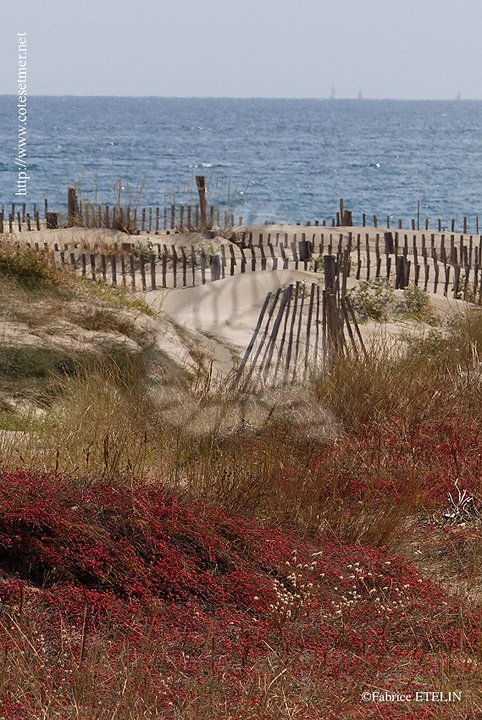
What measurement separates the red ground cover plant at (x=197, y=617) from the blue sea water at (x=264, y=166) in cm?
1266

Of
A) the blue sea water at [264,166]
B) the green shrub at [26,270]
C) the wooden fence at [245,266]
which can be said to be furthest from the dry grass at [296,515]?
the blue sea water at [264,166]

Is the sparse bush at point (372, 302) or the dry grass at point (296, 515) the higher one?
the sparse bush at point (372, 302)

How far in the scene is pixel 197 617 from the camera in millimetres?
2941

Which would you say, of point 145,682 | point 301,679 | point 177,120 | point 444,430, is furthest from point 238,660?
point 177,120

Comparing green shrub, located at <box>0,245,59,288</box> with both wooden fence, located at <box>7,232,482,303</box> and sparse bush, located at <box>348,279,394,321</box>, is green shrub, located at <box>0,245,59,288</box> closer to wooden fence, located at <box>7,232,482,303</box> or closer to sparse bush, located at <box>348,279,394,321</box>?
wooden fence, located at <box>7,232,482,303</box>

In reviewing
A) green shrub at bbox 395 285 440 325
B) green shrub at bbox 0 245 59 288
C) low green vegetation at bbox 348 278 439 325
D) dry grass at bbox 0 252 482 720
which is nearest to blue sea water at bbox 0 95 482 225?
low green vegetation at bbox 348 278 439 325

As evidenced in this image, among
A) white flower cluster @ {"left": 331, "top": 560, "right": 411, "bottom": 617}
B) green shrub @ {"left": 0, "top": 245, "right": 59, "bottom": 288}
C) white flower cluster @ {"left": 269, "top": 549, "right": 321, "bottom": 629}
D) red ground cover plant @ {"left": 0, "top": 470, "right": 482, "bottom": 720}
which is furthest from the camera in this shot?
green shrub @ {"left": 0, "top": 245, "right": 59, "bottom": 288}

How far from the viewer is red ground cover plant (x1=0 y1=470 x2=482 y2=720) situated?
2344 mm

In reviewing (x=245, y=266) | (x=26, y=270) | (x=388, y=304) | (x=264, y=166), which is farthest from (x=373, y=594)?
(x=264, y=166)

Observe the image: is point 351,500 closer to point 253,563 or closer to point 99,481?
point 253,563

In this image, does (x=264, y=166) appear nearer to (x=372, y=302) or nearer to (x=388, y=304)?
(x=388, y=304)

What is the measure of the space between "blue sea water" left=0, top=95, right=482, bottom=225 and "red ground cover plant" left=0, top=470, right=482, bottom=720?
Result: 41.6 feet

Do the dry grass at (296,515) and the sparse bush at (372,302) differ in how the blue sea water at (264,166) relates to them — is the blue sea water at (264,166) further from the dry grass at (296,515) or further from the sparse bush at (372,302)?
the dry grass at (296,515)

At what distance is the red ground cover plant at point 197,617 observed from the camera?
2344 mm
